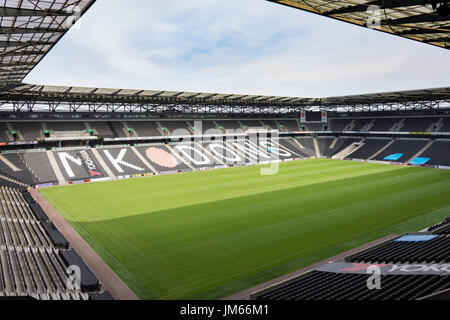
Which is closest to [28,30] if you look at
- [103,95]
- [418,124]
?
[103,95]

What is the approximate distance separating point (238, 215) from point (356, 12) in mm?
15365

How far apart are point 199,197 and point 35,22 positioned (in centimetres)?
1912

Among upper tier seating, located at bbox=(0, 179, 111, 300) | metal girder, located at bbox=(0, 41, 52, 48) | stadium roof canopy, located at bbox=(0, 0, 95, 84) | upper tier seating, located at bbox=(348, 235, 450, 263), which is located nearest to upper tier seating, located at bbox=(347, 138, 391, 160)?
upper tier seating, located at bbox=(348, 235, 450, 263)

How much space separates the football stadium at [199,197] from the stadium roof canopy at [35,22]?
92 millimetres

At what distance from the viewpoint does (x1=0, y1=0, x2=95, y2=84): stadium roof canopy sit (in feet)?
43.5

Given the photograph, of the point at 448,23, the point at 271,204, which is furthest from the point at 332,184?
the point at 448,23

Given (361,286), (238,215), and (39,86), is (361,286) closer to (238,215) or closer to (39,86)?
(238,215)

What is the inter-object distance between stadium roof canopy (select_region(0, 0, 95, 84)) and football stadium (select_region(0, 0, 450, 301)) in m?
0.09

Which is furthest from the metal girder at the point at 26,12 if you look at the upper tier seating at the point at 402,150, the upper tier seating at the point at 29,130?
the upper tier seating at the point at 402,150

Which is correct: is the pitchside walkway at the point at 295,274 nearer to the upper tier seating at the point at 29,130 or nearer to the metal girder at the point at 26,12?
the metal girder at the point at 26,12

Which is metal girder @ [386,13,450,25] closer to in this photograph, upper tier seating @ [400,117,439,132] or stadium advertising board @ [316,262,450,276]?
stadium advertising board @ [316,262,450,276]

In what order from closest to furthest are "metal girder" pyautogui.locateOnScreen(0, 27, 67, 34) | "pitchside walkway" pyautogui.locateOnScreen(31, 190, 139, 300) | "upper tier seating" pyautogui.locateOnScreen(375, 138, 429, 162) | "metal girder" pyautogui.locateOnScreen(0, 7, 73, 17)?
"metal girder" pyautogui.locateOnScreen(0, 7, 73, 17) < "pitchside walkway" pyautogui.locateOnScreen(31, 190, 139, 300) < "metal girder" pyautogui.locateOnScreen(0, 27, 67, 34) < "upper tier seating" pyautogui.locateOnScreen(375, 138, 429, 162)

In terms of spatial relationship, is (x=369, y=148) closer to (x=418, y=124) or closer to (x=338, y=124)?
(x=418, y=124)

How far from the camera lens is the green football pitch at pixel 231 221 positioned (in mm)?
15203
